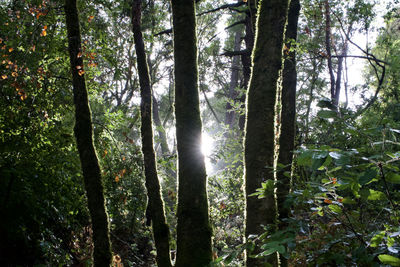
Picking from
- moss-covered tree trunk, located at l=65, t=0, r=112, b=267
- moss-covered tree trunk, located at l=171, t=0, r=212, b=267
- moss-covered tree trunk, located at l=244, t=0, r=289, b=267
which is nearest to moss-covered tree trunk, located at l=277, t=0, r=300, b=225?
moss-covered tree trunk, located at l=171, t=0, r=212, b=267

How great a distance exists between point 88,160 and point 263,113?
2972mm

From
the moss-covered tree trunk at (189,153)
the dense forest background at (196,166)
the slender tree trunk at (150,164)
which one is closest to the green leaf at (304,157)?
the dense forest background at (196,166)

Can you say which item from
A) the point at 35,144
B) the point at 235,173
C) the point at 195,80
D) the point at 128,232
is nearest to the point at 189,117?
the point at 195,80

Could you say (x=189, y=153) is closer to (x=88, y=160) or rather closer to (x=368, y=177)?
(x=88, y=160)

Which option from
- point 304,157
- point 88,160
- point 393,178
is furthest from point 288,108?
point 304,157

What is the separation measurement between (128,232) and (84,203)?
4717 mm

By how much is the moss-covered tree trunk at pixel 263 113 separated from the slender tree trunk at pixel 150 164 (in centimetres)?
252

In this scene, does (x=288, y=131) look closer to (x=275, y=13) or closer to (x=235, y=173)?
(x=275, y=13)

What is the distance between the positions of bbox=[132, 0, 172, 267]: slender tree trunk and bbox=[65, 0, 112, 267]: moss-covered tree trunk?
0.84m

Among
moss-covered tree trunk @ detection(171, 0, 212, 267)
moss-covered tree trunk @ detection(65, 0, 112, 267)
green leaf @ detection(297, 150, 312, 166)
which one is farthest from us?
moss-covered tree trunk @ detection(65, 0, 112, 267)

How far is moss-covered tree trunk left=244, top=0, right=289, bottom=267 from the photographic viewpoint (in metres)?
2.66

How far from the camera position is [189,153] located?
3.54m

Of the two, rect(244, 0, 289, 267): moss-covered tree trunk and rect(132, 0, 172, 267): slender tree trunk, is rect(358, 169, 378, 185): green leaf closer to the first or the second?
rect(244, 0, 289, 267): moss-covered tree trunk

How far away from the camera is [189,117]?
366 cm
